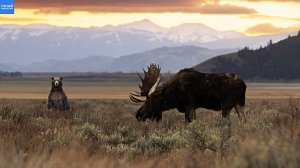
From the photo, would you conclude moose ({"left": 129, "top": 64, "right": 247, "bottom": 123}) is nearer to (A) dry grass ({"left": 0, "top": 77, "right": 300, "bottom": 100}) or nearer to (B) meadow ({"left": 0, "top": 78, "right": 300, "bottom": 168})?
(B) meadow ({"left": 0, "top": 78, "right": 300, "bottom": 168})

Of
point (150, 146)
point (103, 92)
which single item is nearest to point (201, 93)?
point (150, 146)

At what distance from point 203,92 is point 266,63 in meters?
166

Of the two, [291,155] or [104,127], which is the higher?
[291,155]

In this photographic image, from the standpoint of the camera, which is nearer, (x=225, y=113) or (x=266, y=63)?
(x=225, y=113)

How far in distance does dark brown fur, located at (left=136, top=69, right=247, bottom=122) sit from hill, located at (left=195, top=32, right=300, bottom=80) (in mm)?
158436

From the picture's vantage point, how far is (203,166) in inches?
295

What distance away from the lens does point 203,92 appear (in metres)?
15.7

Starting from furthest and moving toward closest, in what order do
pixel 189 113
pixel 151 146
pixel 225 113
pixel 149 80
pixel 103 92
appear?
pixel 103 92
pixel 149 80
pixel 189 113
pixel 225 113
pixel 151 146

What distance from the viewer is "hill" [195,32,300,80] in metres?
172

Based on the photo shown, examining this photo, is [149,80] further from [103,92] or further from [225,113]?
[103,92]

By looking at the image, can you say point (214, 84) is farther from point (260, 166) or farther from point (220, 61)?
point (220, 61)

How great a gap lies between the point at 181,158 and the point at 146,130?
596cm

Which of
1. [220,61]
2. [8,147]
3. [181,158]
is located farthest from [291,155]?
[220,61]

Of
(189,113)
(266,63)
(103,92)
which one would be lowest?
(103,92)
